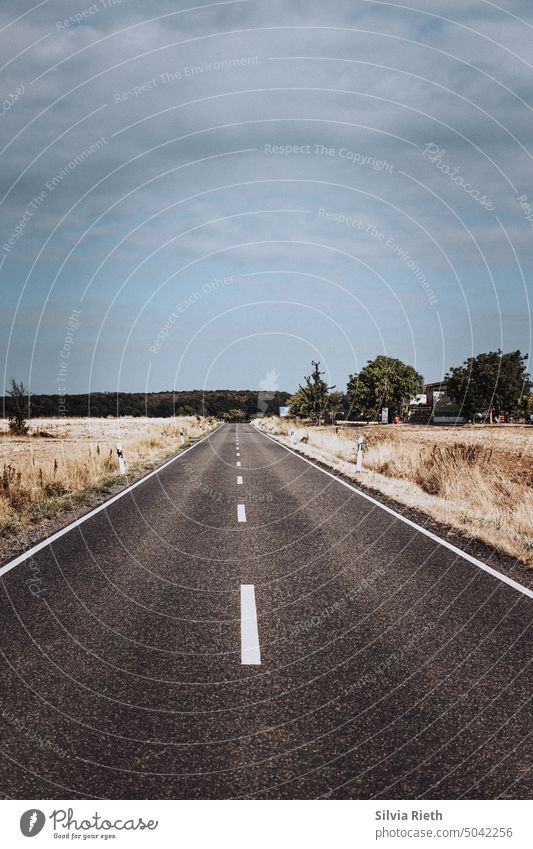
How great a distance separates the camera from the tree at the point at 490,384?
224 ft

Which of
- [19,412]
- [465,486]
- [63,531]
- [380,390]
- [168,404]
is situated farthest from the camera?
→ [168,404]

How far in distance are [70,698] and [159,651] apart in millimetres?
941

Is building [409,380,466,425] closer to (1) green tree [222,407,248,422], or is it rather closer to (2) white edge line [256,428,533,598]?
(1) green tree [222,407,248,422]

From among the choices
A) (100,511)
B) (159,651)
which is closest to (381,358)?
(100,511)

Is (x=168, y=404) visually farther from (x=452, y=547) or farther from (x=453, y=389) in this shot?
(x=452, y=547)

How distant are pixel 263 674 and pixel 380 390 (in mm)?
75490

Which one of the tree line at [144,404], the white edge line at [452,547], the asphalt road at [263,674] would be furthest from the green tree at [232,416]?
the asphalt road at [263,674]

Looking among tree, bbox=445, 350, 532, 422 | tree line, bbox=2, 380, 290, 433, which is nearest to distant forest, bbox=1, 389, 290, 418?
tree line, bbox=2, 380, 290, 433

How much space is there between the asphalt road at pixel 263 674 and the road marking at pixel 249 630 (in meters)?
0.03

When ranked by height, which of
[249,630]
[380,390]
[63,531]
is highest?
[380,390]

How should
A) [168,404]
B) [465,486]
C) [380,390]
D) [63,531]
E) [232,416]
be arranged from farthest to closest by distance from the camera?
[168,404] → [232,416] → [380,390] → [465,486] → [63,531]

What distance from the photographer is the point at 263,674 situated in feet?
14.5

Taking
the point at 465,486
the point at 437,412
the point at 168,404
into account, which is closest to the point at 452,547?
the point at 465,486

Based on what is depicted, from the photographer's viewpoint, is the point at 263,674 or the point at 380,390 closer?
the point at 263,674
